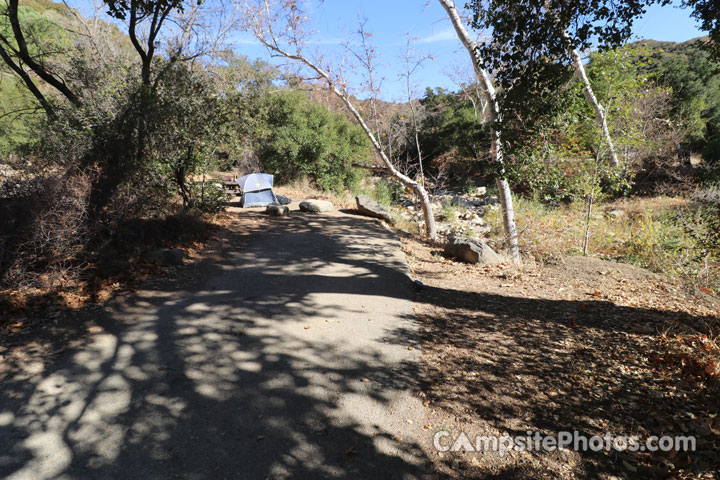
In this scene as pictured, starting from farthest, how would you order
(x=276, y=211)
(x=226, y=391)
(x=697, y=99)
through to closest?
(x=697, y=99)
(x=276, y=211)
(x=226, y=391)

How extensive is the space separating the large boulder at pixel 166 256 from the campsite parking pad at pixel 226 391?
953 mm

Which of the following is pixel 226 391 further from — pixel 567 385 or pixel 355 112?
pixel 355 112

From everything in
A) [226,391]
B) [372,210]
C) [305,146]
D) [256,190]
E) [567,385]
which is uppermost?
[305,146]

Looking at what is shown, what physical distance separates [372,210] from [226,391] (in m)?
10.1

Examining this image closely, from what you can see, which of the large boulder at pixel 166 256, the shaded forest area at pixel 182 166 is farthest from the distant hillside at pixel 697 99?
the large boulder at pixel 166 256

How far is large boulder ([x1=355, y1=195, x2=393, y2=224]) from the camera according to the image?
41.9 feet

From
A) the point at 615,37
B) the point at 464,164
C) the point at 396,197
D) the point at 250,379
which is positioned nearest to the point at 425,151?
the point at 464,164

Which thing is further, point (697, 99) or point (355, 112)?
point (697, 99)

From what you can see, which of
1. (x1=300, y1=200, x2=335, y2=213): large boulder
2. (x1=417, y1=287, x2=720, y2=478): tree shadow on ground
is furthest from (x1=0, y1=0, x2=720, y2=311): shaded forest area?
(x1=300, y1=200, x2=335, y2=213): large boulder

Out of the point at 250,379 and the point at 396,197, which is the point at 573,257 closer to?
the point at 250,379

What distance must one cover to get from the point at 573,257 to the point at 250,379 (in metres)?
7.74

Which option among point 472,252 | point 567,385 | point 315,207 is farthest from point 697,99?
point 567,385

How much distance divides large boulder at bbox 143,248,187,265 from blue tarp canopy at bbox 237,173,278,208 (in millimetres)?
7065

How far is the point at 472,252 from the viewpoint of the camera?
8266 millimetres
